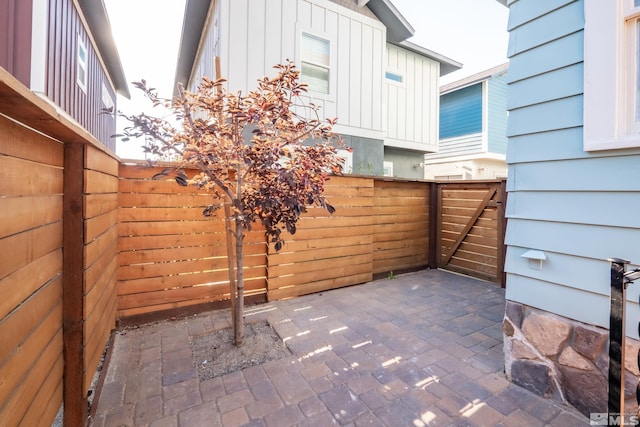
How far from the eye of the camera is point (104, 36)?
→ 639 centimetres

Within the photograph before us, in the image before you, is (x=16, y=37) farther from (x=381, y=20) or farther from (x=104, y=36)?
(x=381, y=20)

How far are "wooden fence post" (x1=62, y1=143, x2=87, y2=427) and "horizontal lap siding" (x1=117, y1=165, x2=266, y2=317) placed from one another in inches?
58.3

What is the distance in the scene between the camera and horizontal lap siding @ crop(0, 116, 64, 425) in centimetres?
100

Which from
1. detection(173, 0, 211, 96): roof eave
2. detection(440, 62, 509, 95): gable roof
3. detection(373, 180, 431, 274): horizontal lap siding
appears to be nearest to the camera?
detection(373, 180, 431, 274): horizontal lap siding

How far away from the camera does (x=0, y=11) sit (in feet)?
9.75

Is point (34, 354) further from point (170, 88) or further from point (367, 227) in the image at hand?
point (170, 88)

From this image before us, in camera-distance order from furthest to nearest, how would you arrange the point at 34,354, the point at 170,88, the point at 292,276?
1. the point at 170,88
2. the point at 292,276
3. the point at 34,354

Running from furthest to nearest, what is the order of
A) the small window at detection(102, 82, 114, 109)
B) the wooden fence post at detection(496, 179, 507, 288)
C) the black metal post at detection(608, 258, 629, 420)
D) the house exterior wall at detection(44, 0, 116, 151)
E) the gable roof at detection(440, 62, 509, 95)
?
the gable roof at detection(440, 62, 509, 95), the small window at detection(102, 82, 114, 109), the wooden fence post at detection(496, 179, 507, 288), the house exterior wall at detection(44, 0, 116, 151), the black metal post at detection(608, 258, 629, 420)

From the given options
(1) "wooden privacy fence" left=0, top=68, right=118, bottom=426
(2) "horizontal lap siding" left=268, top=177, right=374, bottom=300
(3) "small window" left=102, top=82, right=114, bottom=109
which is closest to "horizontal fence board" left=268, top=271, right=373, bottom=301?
(2) "horizontal lap siding" left=268, top=177, right=374, bottom=300

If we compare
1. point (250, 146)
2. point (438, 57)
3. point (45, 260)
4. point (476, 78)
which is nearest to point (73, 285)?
point (45, 260)

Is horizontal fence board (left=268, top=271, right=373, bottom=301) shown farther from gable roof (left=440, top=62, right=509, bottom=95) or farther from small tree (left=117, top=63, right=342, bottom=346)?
gable roof (left=440, top=62, right=509, bottom=95)

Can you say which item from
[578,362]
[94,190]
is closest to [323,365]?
[578,362]

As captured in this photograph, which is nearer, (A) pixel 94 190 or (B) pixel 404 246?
(A) pixel 94 190

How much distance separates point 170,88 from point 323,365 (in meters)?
13.1
